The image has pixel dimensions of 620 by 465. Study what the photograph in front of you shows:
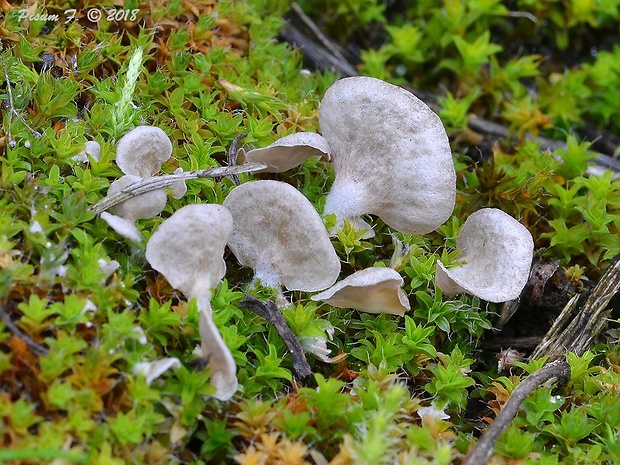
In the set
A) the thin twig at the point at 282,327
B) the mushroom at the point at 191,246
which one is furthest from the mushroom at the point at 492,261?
the mushroom at the point at 191,246

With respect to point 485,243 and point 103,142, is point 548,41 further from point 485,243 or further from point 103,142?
point 103,142

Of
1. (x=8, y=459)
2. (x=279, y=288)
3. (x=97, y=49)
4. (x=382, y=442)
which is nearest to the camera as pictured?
(x=8, y=459)

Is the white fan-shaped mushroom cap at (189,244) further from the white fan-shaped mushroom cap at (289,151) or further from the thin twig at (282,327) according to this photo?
the white fan-shaped mushroom cap at (289,151)

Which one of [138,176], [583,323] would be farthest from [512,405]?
[138,176]

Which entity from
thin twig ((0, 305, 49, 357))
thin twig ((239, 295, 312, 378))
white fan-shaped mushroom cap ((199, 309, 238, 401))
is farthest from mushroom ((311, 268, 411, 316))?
thin twig ((0, 305, 49, 357))

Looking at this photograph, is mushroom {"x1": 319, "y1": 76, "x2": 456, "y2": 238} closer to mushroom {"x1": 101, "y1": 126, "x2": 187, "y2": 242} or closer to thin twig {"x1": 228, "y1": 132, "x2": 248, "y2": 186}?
thin twig {"x1": 228, "y1": 132, "x2": 248, "y2": 186}

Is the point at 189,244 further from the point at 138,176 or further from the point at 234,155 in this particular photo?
the point at 234,155

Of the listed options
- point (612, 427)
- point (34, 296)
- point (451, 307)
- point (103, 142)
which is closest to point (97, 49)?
point (103, 142)
